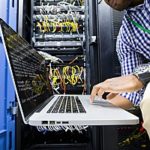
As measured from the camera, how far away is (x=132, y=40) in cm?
124

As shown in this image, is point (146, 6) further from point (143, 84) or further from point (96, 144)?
point (96, 144)

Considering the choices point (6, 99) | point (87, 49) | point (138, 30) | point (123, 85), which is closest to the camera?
point (123, 85)

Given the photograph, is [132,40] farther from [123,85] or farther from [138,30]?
[123,85]

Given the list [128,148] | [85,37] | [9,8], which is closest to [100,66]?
[85,37]

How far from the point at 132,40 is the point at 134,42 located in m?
0.01

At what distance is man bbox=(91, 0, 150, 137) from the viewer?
3.73ft

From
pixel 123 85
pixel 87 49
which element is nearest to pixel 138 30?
pixel 123 85

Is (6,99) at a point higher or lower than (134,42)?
lower

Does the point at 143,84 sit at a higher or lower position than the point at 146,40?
lower

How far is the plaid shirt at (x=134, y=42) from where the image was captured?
45.5 inches

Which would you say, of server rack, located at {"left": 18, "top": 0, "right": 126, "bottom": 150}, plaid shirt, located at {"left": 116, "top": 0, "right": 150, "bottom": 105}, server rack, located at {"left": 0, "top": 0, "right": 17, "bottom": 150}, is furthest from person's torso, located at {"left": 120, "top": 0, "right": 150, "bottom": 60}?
server rack, located at {"left": 0, "top": 0, "right": 17, "bottom": 150}

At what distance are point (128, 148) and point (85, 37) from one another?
0.85 metres

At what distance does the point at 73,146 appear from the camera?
165cm

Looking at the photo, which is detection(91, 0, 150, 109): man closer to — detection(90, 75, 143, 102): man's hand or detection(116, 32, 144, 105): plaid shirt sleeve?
detection(116, 32, 144, 105): plaid shirt sleeve
